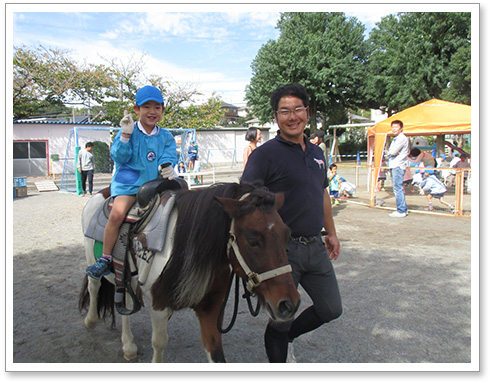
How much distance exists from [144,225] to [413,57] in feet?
90.6

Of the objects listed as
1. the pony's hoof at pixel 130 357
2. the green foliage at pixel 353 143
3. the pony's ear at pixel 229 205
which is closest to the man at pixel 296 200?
the pony's ear at pixel 229 205

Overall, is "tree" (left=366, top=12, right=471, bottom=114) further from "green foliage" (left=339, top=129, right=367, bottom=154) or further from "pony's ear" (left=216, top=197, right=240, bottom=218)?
"pony's ear" (left=216, top=197, right=240, bottom=218)

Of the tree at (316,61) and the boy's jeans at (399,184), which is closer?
the boy's jeans at (399,184)

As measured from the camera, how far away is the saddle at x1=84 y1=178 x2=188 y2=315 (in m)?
2.45

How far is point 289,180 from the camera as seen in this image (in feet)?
7.81

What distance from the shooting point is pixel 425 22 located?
23359 mm

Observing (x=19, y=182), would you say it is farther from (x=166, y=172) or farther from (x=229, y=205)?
(x=229, y=205)

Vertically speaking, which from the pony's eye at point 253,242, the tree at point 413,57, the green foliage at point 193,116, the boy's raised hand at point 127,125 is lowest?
the pony's eye at point 253,242

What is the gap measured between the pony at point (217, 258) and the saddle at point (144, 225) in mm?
55

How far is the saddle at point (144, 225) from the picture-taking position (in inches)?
96.3

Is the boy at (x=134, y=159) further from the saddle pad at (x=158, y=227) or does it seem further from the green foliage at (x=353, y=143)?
the green foliage at (x=353, y=143)
